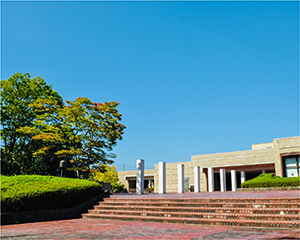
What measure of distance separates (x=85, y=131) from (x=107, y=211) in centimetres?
1216

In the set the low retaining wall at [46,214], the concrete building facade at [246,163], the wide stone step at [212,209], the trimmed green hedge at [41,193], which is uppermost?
the concrete building facade at [246,163]

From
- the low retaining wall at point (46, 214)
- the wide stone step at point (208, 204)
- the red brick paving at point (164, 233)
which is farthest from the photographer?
the low retaining wall at point (46, 214)

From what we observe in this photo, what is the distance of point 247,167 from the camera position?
3728 cm

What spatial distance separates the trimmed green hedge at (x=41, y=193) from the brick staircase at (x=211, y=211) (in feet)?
3.41

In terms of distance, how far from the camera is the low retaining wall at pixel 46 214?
33.7ft

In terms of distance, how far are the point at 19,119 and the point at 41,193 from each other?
724 inches

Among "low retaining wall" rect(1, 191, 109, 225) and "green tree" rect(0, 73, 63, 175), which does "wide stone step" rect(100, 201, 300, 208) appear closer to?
"low retaining wall" rect(1, 191, 109, 225)

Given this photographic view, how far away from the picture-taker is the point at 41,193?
1147cm

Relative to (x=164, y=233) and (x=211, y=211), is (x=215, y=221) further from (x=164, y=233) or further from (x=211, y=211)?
(x=164, y=233)

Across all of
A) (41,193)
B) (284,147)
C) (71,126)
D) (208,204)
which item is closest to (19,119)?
(71,126)

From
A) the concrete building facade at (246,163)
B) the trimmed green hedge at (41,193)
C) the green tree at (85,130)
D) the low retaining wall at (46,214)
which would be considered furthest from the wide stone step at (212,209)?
the concrete building facade at (246,163)

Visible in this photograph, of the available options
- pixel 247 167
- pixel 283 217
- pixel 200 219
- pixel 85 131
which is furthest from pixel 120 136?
pixel 247 167

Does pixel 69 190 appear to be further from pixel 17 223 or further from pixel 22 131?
pixel 22 131

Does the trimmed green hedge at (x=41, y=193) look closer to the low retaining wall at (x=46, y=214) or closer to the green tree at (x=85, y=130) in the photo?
the low retaining wall at (x=46, y=214)
